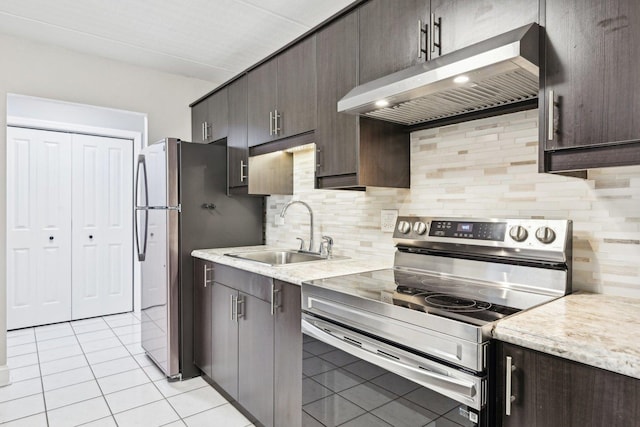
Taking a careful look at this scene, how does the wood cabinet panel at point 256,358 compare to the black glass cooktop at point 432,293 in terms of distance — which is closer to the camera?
the black glass cooktop at point 432,293

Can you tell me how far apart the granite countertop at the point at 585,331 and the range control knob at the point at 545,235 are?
237mm

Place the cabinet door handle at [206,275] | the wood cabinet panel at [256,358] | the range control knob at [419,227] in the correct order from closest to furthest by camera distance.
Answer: the range control knob at [419,227] → the wood cabinet panel at [256,358] → the cabinet door handle at [206,275]

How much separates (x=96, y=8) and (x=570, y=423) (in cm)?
320

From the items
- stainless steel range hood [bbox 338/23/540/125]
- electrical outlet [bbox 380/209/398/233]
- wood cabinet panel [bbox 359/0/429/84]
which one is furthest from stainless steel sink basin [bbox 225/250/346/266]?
wood cabinet panel [bbox 359/0/429/84]

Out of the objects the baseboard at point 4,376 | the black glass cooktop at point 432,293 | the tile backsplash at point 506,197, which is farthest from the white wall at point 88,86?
the black glass cooktop at point 432,293

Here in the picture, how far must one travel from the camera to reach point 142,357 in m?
3.12

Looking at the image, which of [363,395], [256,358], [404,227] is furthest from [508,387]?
[256,358]

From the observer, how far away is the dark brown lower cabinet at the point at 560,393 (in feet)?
2.81

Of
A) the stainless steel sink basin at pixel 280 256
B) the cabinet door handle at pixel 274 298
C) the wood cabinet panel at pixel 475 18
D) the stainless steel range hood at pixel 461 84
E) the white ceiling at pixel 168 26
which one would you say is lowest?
the cabinet door handle at pixel 274 298

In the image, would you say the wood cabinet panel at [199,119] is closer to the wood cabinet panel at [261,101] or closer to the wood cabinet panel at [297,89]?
the wood cabinet panel at [261,101]

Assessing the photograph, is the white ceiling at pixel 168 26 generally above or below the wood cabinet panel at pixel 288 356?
above

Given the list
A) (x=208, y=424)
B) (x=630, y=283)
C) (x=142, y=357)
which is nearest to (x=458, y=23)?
(x=630, y=283)

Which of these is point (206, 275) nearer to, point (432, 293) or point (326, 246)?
point (326, 246)

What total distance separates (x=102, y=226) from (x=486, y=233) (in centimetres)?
407
